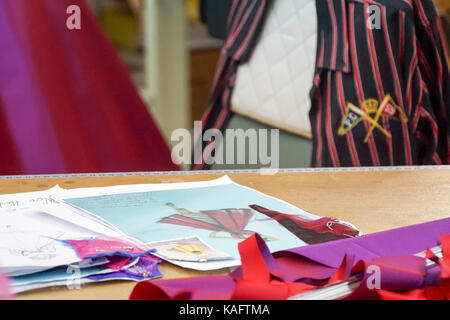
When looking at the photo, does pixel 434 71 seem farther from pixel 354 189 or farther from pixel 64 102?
pixel 64 102

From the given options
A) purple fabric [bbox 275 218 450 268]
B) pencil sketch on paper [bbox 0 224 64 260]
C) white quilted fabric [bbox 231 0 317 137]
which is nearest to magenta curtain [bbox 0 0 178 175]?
white quilted fabric [bbox 231 0 317 137]

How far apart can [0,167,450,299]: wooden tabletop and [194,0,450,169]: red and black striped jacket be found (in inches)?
9.2

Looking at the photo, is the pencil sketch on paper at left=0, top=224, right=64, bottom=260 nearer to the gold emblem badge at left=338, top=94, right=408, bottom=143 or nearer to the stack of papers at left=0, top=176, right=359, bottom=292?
the stack of papers at left=0, top=176, right=359, bottom=292

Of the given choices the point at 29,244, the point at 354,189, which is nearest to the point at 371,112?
the point at 354,189

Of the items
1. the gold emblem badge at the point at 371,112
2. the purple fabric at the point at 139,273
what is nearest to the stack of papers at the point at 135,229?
the purple fabric at the point at 139,273

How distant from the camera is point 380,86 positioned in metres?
0.97

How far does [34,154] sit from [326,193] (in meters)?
0.63

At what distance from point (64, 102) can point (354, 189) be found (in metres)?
0.67

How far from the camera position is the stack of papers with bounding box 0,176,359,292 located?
0.41 meters

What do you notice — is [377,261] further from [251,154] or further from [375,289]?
[251,154]

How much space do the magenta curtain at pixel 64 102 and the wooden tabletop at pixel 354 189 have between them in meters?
0.41

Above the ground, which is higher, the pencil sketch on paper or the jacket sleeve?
the jacket sleeve

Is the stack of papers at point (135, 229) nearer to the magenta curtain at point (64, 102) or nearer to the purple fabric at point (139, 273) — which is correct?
the purple fabric at point (139, 273)
